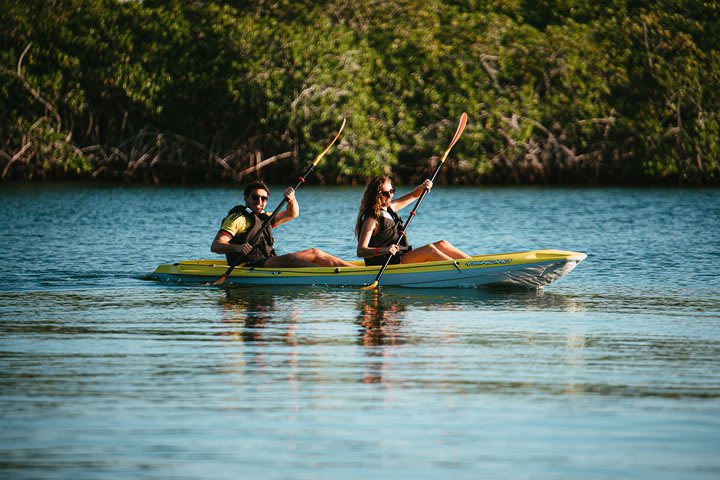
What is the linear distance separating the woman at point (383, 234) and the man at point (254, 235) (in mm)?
488

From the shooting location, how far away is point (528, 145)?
39750mm

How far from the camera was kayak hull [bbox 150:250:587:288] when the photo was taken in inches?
487

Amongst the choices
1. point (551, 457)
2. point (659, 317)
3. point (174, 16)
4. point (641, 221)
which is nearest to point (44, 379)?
point (551, 457)

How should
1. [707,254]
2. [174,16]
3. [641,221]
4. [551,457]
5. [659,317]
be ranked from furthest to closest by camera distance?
1. [174,16]
2. [641,221]
3. [707,254]
4. [659,317]
5. [551,457]

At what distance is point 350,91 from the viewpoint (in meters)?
38.0

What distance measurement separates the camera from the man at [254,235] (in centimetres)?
1254

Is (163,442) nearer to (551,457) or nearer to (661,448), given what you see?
(551,457)

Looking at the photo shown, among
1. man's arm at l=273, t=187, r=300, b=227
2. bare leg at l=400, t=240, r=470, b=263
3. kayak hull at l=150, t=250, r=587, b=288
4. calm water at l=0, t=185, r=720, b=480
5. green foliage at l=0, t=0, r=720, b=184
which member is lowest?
calm water at l=0, t=185, r=720, b=480

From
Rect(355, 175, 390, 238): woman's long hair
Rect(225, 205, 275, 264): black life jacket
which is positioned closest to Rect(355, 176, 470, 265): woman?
Rect(355, 175, 390, 238): woman's long hair

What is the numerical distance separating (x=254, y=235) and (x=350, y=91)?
2558cm

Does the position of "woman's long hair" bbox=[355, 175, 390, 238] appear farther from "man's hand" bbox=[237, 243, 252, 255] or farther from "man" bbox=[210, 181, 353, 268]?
"man's hand" bbox=[237, 243, 252, 255]

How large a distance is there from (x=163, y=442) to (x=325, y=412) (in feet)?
3.09

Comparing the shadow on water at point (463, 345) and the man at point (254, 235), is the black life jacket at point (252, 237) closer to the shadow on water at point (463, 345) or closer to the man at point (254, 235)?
the man at point (254, 235)

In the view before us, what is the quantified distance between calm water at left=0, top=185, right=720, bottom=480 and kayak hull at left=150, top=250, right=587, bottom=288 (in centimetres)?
16
